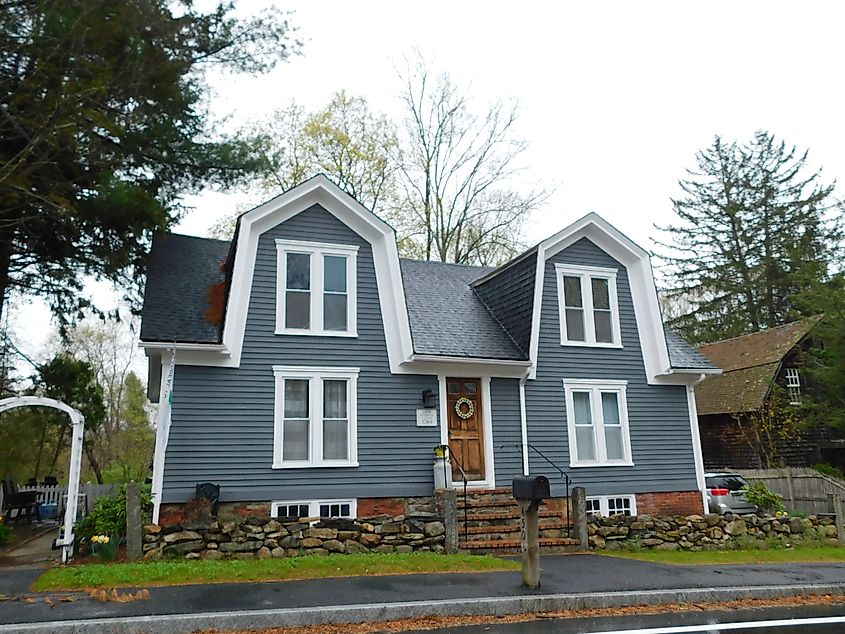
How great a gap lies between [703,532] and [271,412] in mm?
9653

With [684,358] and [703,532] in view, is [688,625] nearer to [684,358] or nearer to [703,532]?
[703,532]

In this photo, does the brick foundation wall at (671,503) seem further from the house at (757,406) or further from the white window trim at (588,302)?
the house at (757,406)

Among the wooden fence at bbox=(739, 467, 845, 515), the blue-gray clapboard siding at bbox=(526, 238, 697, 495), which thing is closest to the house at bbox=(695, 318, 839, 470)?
the wooden fence at bbox=(739, 467, 845, 515)

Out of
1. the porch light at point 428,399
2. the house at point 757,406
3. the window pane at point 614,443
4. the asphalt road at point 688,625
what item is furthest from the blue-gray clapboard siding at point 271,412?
the house at point 757,406

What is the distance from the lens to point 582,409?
15.8 meters

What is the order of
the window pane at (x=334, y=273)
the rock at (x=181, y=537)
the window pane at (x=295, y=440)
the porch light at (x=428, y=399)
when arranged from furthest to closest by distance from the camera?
the window pane at (x=334, y=273)
the porch light at (x=428, y=399)
the window pane at (x=295, y=440)
the rock at (x=181, y=537)

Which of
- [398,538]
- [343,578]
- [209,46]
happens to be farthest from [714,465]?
[209,46]

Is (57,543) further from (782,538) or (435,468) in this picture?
(782,538)

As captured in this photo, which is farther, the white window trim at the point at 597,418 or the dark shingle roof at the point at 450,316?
the white window trim at the point at 597,418

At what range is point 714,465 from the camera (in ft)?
91.7

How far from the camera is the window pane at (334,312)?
14.2 meters

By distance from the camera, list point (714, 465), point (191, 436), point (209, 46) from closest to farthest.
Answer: point (191, 436), point (209, 46), point (714, 465)

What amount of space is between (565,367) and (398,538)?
6.05 metres

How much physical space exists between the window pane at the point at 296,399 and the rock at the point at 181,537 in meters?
2.94
